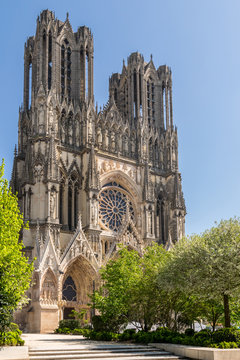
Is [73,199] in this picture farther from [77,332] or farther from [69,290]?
[77,332]

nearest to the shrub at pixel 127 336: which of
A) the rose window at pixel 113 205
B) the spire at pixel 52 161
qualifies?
the spire at pixel 52 161

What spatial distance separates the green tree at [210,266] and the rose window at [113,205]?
788 inches

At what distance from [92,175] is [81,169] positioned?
5.75ft

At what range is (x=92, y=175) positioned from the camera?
42.6 metres

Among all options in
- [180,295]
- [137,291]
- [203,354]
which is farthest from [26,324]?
[203,354]

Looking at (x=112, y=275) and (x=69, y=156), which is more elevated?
(x=69, y=156)

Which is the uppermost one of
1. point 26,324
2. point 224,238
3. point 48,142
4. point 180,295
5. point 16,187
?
point 48,142

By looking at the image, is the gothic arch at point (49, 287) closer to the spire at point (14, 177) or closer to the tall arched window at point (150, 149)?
the spire at point (14, 177)

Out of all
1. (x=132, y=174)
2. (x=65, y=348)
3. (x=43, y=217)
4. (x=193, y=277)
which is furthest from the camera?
(x=132, y=174)

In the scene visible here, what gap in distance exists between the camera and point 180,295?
25609 mm

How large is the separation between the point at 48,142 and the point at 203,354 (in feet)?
91.1

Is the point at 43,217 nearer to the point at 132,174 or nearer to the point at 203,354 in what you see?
the point at 132,174

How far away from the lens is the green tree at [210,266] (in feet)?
70.8

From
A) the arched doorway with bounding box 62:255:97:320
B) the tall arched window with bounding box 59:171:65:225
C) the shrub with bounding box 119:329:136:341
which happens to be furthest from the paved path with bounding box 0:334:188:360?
the tall arched window with bounding box 59:171:65:225
